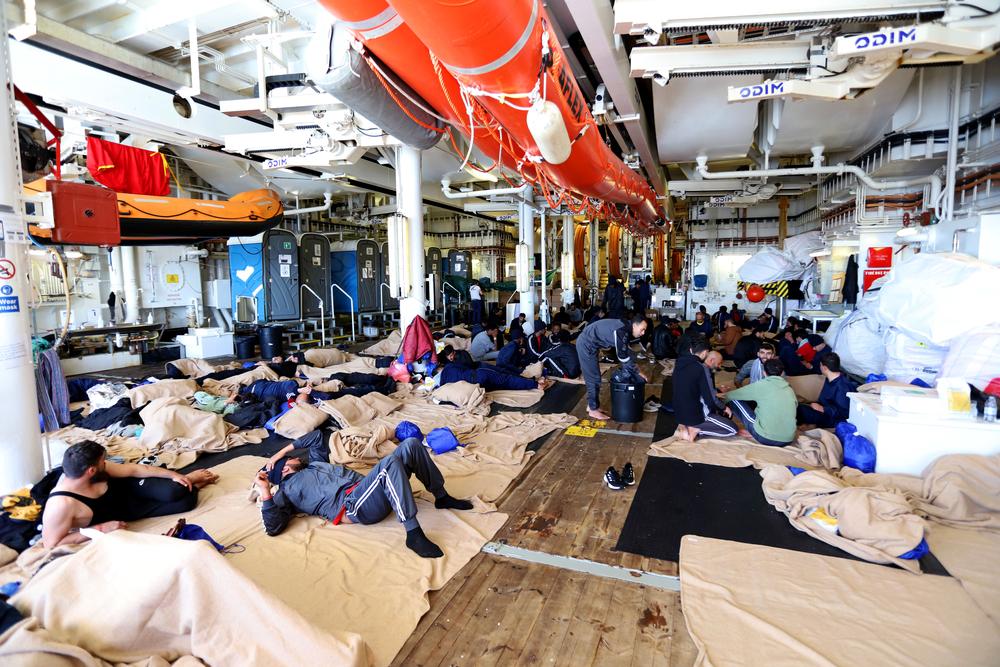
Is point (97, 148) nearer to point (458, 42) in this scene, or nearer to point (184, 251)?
point (184, 251)

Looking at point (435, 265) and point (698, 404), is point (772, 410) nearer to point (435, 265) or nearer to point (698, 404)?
point (698, 404)

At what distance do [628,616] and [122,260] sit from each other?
12.5 m

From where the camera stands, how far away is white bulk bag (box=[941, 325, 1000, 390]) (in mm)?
4230

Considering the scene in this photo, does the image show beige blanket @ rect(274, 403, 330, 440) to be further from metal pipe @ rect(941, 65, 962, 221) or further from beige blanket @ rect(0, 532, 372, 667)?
metal pipe @ rect(941, 65, 962, 221)

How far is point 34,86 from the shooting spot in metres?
5.37

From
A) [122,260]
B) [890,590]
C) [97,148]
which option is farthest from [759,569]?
[122,260]

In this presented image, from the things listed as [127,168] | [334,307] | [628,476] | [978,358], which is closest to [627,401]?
[628,476]

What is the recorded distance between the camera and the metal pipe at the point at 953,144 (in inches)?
236

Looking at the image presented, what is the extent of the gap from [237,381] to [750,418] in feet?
22.0

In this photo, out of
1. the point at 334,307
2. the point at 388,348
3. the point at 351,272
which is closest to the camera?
the point at 388,348

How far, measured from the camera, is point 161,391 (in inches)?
247

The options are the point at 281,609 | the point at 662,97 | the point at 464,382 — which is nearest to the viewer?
the point at 281,609

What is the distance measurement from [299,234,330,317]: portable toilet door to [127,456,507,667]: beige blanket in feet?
29.5

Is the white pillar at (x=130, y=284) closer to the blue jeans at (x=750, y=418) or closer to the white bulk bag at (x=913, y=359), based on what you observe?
the blue jeans at (x=750, y=418)
